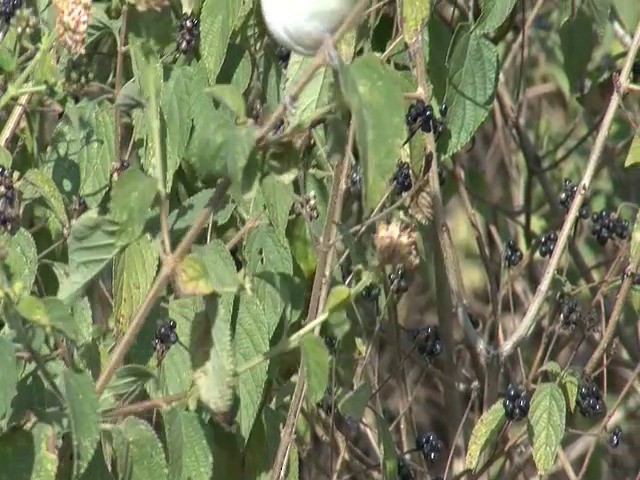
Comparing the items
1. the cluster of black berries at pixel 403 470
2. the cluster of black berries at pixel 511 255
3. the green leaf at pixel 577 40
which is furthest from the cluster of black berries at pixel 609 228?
the cluster of black berries at pixel 403 470

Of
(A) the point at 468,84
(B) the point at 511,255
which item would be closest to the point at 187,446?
(A) the point at 468,84

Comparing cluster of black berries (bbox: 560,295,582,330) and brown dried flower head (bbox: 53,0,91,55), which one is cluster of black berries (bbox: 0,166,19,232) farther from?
cluster of black berries (bbox: 560,295,582,330)

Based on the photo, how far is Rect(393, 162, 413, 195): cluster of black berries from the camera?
169cm

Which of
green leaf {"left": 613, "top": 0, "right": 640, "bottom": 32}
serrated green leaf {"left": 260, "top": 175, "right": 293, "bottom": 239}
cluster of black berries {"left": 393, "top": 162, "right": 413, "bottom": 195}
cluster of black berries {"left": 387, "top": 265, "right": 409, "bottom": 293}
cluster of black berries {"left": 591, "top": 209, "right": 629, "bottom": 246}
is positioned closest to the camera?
serrated green leaf {"left": 260, "top": 175, "right": 293, "bottom": 239}

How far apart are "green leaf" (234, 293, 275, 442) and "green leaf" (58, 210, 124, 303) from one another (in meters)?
0.23

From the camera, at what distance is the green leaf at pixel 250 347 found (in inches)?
57.0

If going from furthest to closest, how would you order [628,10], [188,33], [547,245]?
[547,245], [628,10], [188,33]

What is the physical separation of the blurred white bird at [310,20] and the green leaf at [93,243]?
0.92ft

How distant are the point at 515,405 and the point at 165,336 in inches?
21.8

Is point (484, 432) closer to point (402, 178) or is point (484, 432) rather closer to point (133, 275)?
point (402, 178)

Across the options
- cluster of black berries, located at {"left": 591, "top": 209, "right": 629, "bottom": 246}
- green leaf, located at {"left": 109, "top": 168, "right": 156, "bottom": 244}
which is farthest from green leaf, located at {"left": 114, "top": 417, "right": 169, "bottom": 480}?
cluster of black berries, located at {"left": 591, "top": 209, "right": 629, "bottom": 246}

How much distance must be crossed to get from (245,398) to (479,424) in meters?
0.46

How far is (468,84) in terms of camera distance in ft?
5.35

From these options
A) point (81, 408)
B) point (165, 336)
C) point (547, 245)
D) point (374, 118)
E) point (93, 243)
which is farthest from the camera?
point (547, 245)
